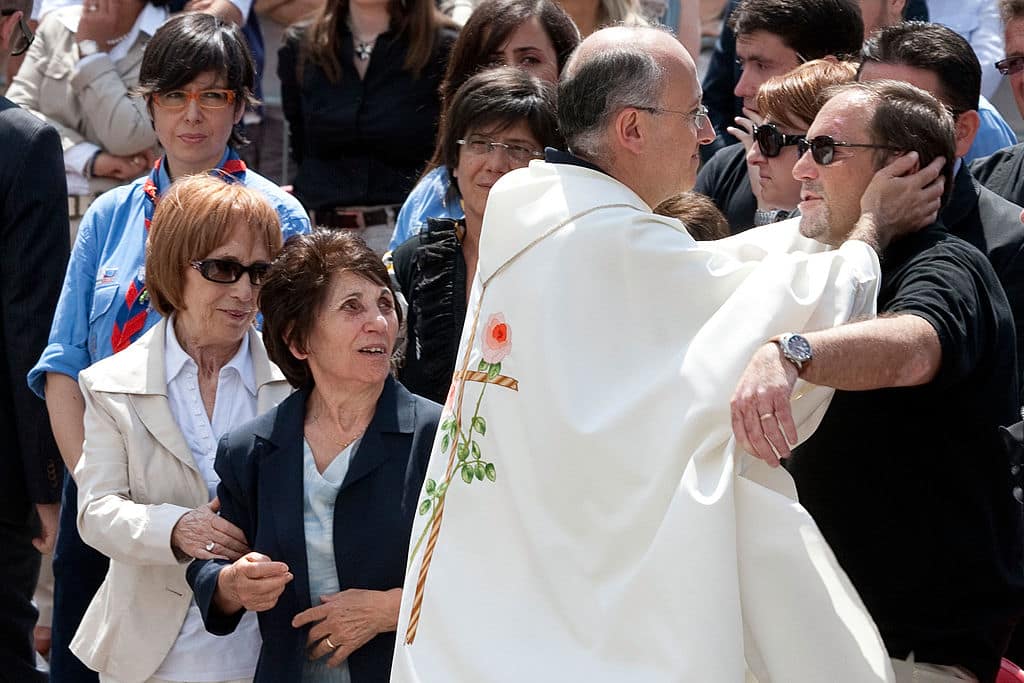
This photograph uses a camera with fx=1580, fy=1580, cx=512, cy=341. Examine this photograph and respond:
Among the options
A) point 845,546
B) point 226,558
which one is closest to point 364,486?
point 226,558

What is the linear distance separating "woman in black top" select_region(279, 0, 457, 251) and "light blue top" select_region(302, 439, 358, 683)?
2159mm

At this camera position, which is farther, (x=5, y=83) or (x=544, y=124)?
(x=5, y=83)

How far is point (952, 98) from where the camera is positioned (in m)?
4.70

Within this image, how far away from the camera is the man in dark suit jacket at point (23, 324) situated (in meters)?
5.10

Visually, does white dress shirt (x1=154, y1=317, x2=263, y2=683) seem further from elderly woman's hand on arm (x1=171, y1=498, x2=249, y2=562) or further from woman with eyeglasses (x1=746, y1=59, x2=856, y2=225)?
woman with eyeglasses (x1=746, y1=59, x2=856, y2=225)

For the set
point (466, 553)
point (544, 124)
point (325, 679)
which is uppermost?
point (544, 124)

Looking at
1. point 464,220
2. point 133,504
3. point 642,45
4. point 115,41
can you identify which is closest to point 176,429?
point 133,504

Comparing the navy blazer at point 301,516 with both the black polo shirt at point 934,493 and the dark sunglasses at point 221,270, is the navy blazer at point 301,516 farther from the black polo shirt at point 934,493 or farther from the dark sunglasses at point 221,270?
the black polo shirt at point 934,493

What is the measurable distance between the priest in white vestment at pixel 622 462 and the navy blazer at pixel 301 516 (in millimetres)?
415

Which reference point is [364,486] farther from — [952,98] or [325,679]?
[952,98]

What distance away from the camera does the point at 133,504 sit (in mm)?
4402

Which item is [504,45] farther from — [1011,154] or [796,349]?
[796,349]

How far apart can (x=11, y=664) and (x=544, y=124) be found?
8.10 ft

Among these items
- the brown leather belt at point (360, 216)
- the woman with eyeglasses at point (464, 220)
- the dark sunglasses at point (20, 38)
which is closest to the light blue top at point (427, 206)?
the woman with eyeglasses at point (464, 220)
